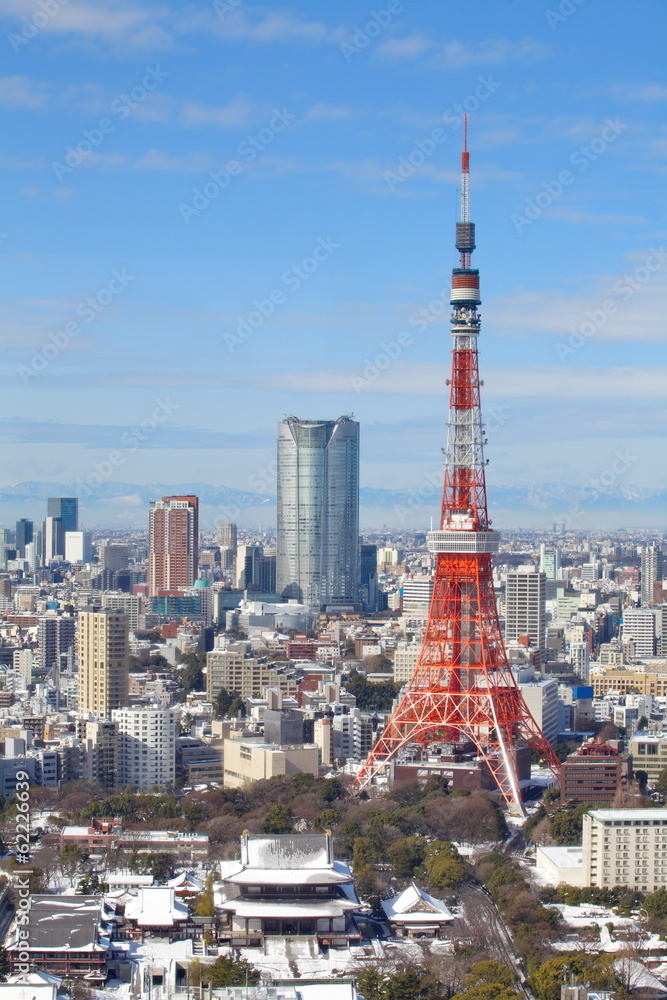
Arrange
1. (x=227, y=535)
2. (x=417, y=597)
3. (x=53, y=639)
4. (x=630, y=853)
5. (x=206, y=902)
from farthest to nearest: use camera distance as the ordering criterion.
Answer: (x=227, y=535), (x=417, y=597), (x=53, y=639), (x=630, y=853), (x=206, y=902)

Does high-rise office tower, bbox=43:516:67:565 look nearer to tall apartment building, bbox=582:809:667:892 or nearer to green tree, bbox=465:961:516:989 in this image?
tall apartment building, bbox=582:809:667:892

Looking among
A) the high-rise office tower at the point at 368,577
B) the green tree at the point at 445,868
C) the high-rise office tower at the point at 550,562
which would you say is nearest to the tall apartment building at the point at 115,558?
the high-rise office tower at the point at 368,577

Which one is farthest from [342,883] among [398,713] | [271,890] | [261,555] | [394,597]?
[261,555]

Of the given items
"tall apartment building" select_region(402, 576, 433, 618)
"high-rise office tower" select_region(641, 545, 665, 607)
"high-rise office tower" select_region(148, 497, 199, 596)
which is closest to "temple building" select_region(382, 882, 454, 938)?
"tall apartment building" select_region(402, 576, 433, 618)

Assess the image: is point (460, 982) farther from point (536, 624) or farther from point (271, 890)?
point (536, 624)

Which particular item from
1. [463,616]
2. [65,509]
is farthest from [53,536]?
[463,616]

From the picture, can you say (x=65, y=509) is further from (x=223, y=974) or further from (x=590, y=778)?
(x=223, y=974)
